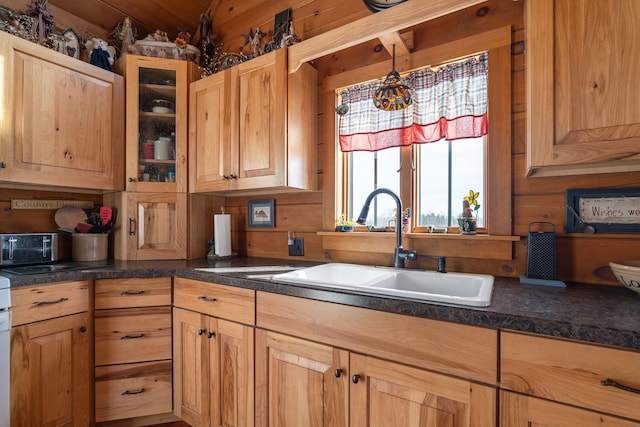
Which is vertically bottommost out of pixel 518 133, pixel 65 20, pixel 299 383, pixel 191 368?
pixel 191 368

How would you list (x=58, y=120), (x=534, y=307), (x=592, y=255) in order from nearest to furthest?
(x=534, y=307), (x=592, y=255), (x=58, y=120)

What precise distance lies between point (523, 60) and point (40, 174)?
8.06 ft

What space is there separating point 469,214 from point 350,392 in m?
0.94

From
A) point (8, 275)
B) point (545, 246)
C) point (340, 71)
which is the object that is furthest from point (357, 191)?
point (8, 275)

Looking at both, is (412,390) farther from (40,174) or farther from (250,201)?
(40,174)

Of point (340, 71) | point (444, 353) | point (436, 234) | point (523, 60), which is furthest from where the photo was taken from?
point (340, 71)

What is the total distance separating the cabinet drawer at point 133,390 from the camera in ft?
5.57

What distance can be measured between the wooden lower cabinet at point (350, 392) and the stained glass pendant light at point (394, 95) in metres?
1.12

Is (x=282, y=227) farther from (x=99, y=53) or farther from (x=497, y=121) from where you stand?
(x=99, y=53)

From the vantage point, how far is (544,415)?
2.79 feet

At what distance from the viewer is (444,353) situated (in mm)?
982

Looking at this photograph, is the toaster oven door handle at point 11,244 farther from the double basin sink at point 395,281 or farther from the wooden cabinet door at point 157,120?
the double basin sink at point 395,281

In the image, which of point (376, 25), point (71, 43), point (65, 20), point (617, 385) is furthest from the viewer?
point (65, 20)

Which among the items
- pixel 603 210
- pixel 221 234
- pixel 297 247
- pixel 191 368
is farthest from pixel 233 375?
pixel 603 210
